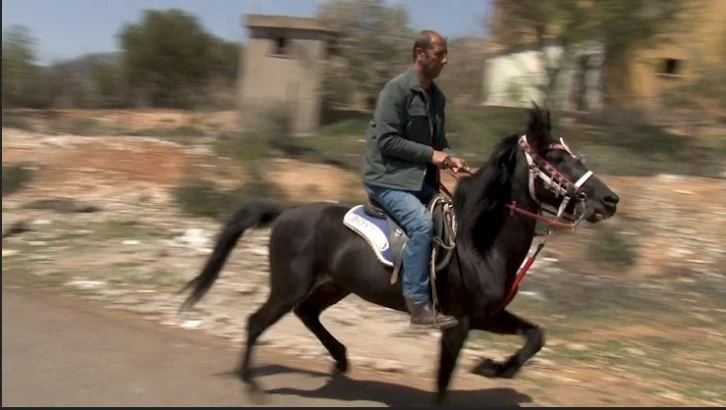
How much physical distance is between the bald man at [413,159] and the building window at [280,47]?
19481 millimetres

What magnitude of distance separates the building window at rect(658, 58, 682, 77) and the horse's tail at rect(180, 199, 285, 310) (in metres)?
23.2

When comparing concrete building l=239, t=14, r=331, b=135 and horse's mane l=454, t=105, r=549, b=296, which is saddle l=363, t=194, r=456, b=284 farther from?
concrete building l=239, t=14, r=331, b=135

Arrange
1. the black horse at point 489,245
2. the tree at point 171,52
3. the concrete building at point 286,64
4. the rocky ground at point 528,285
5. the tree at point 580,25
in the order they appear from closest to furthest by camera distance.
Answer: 1. the black horse at point 489,245
2. the rocky ground at point 528,285
3. the tree at point 580,25
4. the concrete building at point 286,64
5. the tree at point 171,52

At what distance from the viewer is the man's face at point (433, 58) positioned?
18.1 ft

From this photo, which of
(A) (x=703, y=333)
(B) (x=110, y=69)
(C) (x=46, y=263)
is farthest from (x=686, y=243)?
(B) (x=110, y=69)

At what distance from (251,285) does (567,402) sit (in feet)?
13.4

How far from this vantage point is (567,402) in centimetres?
614

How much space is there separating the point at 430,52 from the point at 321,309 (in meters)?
2.34

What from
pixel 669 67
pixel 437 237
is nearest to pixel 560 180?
pixel 437 237

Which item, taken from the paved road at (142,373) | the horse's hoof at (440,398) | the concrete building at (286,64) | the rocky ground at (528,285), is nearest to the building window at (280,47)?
the concrete building at (286,64)

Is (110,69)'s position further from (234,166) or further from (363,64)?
(234,166)

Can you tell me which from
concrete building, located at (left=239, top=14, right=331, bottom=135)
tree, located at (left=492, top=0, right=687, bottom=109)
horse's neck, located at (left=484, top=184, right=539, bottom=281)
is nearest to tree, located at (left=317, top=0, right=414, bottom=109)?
concrete building, located at (left=239, top=14, right=331, bottom=135)

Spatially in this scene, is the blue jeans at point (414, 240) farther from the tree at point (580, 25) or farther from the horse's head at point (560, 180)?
the tree at point (580, 25)

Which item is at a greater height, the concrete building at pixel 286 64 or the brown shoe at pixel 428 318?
the concrete building at pixel 286 64
